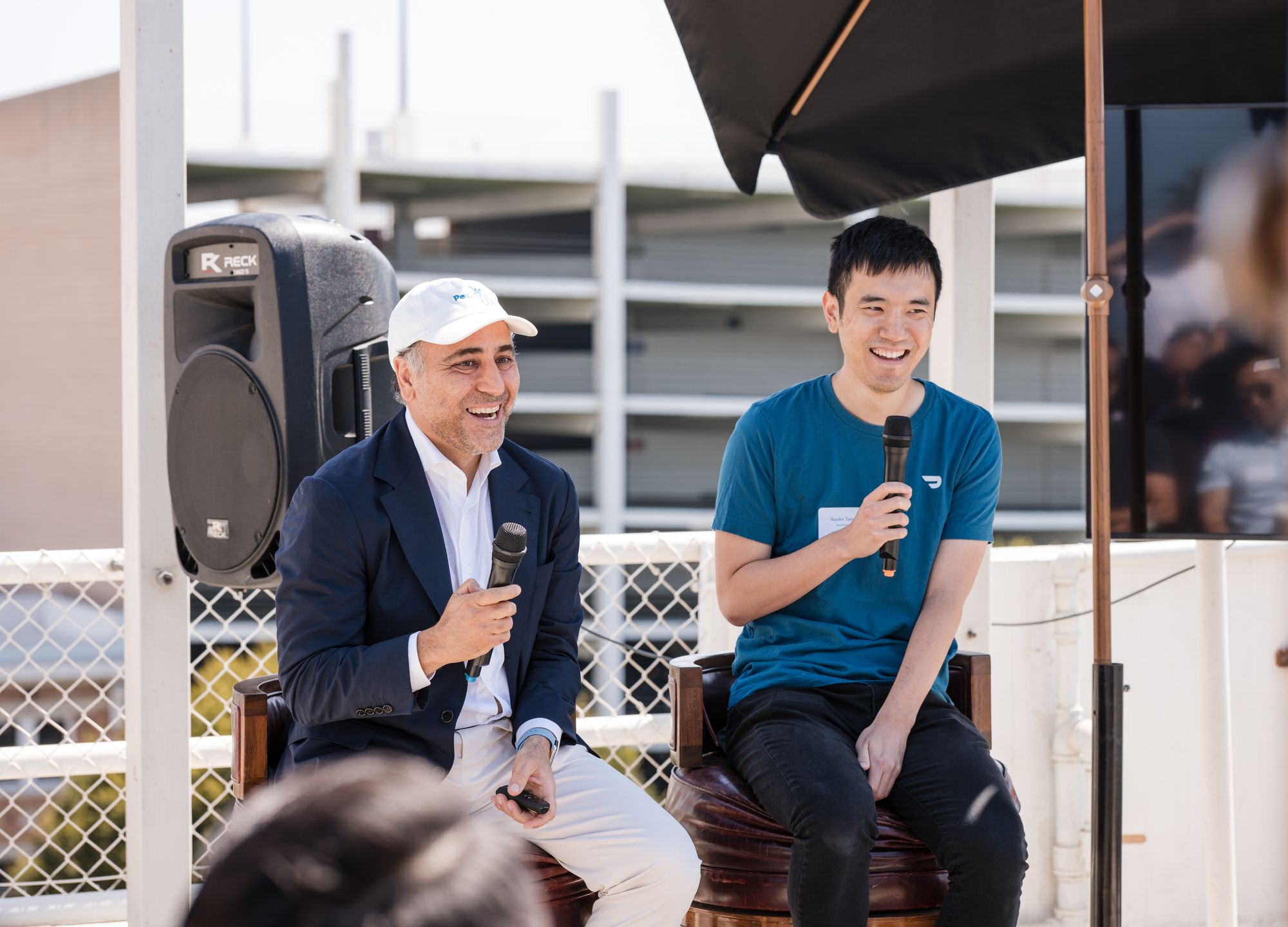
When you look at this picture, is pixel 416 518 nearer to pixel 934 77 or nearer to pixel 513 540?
pixel 513 540

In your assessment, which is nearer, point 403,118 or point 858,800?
point 858,800

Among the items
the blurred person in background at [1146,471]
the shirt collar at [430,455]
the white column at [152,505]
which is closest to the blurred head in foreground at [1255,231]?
the blurred person in background at [1146,471]

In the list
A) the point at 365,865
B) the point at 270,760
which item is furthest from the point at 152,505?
the point at 365,865

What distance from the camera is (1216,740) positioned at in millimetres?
2463

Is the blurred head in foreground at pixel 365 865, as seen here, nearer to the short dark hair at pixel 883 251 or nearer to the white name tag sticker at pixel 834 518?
the white name tag sticker at pixel 834 518

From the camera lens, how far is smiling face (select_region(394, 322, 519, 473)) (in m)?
2.13

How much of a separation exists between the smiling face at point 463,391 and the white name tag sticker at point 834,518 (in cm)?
65

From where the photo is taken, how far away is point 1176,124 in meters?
2.33

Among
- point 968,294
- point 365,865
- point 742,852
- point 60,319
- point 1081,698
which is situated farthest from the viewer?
point 60,319

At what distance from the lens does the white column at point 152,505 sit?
2.49m

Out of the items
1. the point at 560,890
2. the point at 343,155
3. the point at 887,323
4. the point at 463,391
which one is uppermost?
the point at 343,155

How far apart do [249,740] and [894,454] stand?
1202mm

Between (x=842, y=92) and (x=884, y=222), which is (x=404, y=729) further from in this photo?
(x=842, y=92)

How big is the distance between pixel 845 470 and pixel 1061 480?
49933 millimetres
